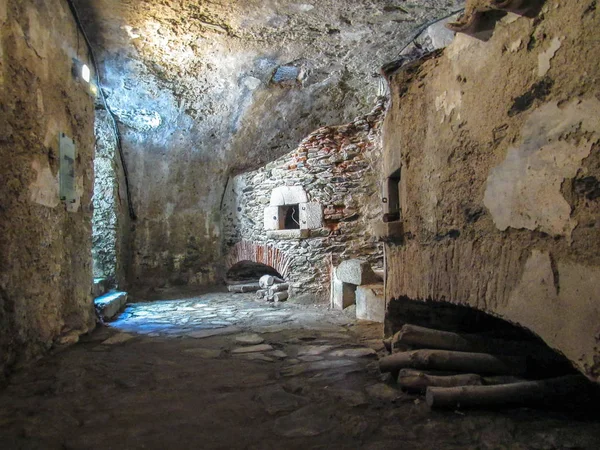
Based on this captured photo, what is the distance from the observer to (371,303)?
A: 14.8 ft

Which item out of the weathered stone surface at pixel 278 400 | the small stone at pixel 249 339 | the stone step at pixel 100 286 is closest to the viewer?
the weathered stone surface at pixel 278 400

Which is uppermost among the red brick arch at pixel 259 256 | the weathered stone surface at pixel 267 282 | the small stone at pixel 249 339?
the red brick arch at pixel 259 256

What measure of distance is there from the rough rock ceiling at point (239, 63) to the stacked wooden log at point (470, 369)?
3.78 meters

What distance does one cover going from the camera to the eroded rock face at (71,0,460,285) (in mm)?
4527

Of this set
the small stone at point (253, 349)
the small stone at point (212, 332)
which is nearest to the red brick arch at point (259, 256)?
the small stone at point (212, 332)

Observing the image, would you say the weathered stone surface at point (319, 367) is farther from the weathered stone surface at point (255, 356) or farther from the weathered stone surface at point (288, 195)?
the weathered stone surface at point (288, 195)

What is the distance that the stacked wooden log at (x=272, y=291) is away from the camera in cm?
614

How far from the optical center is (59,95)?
3.42m

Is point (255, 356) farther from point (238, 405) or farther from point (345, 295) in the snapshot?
point (345, 295)

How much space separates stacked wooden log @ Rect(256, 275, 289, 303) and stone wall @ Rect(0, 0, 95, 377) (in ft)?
9.17

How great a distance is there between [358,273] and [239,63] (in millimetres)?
3492

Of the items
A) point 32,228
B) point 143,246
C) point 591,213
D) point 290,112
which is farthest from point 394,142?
point 143,246

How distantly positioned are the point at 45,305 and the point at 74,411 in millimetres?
1418

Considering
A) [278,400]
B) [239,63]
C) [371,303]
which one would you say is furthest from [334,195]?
[278,400]
